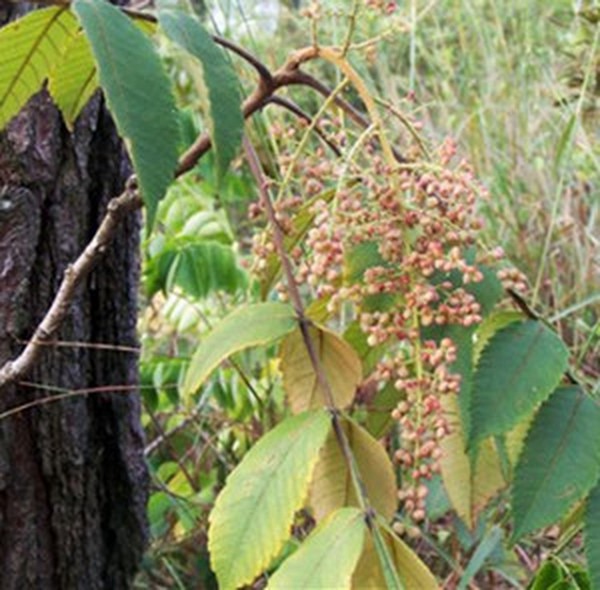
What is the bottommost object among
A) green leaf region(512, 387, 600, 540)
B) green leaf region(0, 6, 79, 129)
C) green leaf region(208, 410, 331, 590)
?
green leaf region(512, 387, 600, 540)

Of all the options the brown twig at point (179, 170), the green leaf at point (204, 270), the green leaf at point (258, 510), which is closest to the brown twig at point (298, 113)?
the brown twig at point (179, 170)

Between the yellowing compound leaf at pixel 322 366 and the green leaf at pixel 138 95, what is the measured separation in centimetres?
26

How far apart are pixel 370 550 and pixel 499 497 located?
1203 millimetres

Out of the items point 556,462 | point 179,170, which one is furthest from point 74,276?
point 556,462

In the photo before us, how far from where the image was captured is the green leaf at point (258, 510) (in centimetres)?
81

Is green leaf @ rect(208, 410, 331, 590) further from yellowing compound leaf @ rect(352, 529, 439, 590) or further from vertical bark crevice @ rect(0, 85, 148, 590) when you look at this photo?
vertical bark crevice @ rect(0, 85, 148, 590)

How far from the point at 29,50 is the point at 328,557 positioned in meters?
0.46

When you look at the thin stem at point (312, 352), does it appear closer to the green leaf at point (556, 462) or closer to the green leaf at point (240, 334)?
the green leaf at point (240, 334)

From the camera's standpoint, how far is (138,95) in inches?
29.1

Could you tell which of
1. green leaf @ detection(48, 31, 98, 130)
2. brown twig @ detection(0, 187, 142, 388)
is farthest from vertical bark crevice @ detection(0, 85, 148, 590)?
green leaf @ detection(48, 31, 98, 130)

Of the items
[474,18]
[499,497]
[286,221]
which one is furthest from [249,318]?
[474,18]

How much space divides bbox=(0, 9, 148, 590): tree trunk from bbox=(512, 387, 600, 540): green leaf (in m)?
0.60

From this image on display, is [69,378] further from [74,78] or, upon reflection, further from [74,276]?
[74,78]

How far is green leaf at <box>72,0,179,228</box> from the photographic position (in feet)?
2.37
